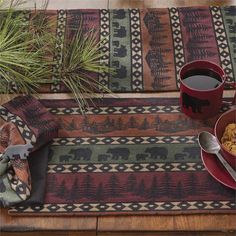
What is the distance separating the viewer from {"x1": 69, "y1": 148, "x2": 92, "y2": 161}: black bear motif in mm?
702

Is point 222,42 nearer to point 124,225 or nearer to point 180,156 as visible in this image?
point 180,156

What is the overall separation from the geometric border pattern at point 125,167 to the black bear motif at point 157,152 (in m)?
0.01

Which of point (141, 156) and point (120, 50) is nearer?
point (141, 156)

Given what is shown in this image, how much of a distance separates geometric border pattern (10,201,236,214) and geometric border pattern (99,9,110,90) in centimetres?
22

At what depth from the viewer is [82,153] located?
71cm

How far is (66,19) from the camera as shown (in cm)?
89

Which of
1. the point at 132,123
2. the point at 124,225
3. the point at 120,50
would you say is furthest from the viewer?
the point at 120,50

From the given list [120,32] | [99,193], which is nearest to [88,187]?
[99,193]

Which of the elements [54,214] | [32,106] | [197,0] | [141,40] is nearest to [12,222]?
[54,214]

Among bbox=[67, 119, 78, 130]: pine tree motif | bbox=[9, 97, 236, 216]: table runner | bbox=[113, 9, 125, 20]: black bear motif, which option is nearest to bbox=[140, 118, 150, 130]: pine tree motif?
bbox=[9, 97, 236, 216]: table runner

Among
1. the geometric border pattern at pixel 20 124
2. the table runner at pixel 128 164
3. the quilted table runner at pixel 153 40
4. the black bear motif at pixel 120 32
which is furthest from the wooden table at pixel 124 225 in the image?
the black bear motif at pixel 120 32

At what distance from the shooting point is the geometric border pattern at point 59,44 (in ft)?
2.59

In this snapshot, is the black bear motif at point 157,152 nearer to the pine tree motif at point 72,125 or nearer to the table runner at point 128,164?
the table runner at point 128,164

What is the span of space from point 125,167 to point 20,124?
0.56ft
